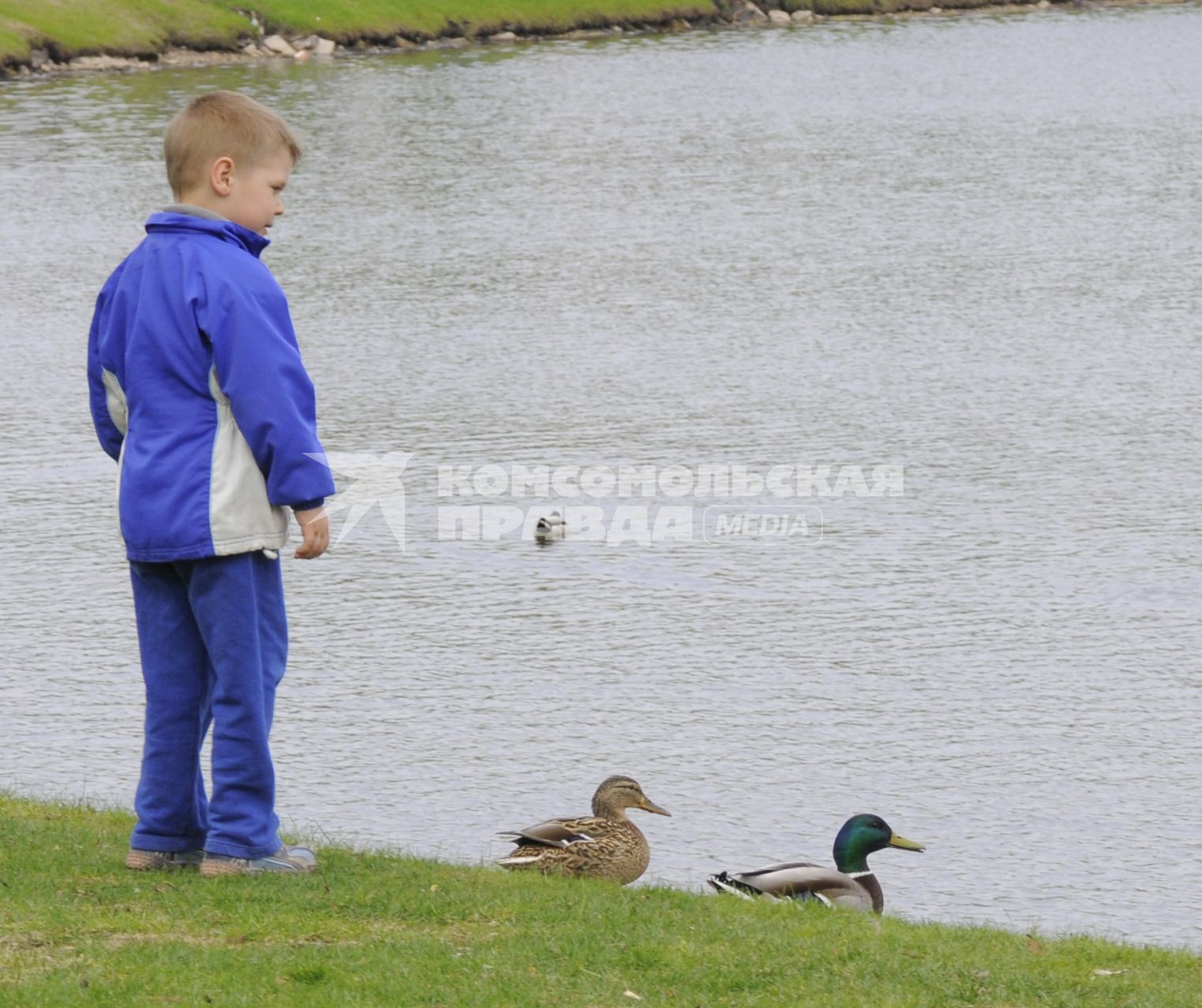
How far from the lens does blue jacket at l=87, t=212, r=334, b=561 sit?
24.2ft

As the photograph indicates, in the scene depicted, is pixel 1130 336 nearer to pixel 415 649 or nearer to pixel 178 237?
pixel 415 649

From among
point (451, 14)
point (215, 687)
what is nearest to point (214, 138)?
point (215, 687)

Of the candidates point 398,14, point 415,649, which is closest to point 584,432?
point 415,649

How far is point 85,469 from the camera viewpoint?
23.8 m

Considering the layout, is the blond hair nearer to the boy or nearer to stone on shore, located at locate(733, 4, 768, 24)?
the boy

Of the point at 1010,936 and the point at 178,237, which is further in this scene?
the point at 1010,936

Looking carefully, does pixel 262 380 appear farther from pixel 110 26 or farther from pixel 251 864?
pixel 110 26

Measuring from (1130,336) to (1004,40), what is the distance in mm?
64547

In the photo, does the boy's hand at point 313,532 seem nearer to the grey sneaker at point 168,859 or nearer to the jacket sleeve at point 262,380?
the jacket sleeve at point 262,380

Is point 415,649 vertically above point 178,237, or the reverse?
point 178,237

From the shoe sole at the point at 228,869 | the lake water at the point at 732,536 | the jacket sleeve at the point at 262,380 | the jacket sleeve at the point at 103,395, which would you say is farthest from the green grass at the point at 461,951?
the lake water at the point at 732,536

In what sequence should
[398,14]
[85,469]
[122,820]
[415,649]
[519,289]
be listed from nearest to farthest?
[122,820] → [415,649] → [85,469] → [519,289] → [398,14]

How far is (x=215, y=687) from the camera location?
7.70 meters

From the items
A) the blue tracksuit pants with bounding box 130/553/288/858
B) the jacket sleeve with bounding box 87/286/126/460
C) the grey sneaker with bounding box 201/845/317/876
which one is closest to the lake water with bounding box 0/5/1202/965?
the grey sneaker with bounding box 201/845/317/876
